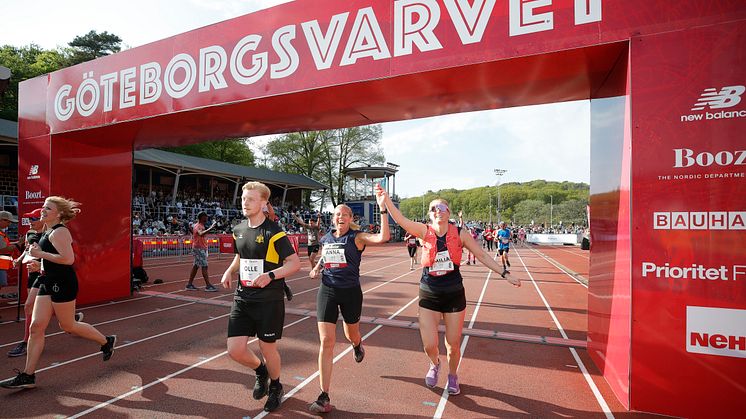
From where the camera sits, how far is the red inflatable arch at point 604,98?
11.0 ft

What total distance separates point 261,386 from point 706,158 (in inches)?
176

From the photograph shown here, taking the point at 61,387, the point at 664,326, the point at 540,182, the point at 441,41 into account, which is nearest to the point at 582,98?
the point at 441,41

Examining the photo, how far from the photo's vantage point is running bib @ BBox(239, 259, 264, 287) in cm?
340

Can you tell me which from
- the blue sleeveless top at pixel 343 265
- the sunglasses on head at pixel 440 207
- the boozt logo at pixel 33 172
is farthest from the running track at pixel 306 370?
the boozt logo at pixel 33 172

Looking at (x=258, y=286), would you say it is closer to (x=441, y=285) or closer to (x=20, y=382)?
(x=441, y=285)

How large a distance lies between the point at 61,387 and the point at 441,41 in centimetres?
550

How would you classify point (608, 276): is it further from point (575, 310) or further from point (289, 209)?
point (289, 209)

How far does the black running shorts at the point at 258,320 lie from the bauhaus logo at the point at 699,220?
351 centimetres

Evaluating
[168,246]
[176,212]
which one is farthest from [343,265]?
[176,212]

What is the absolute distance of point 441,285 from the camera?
154 inches

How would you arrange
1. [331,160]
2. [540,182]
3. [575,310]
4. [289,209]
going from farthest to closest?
[540,182] → [331,160] → [289,209] → [575,310]

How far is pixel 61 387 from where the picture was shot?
4062 mm

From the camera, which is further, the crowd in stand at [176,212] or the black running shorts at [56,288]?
the crowd in stand at [176,212]

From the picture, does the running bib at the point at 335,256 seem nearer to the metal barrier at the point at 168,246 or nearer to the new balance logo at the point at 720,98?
the new balance logo at the point at 720,98
